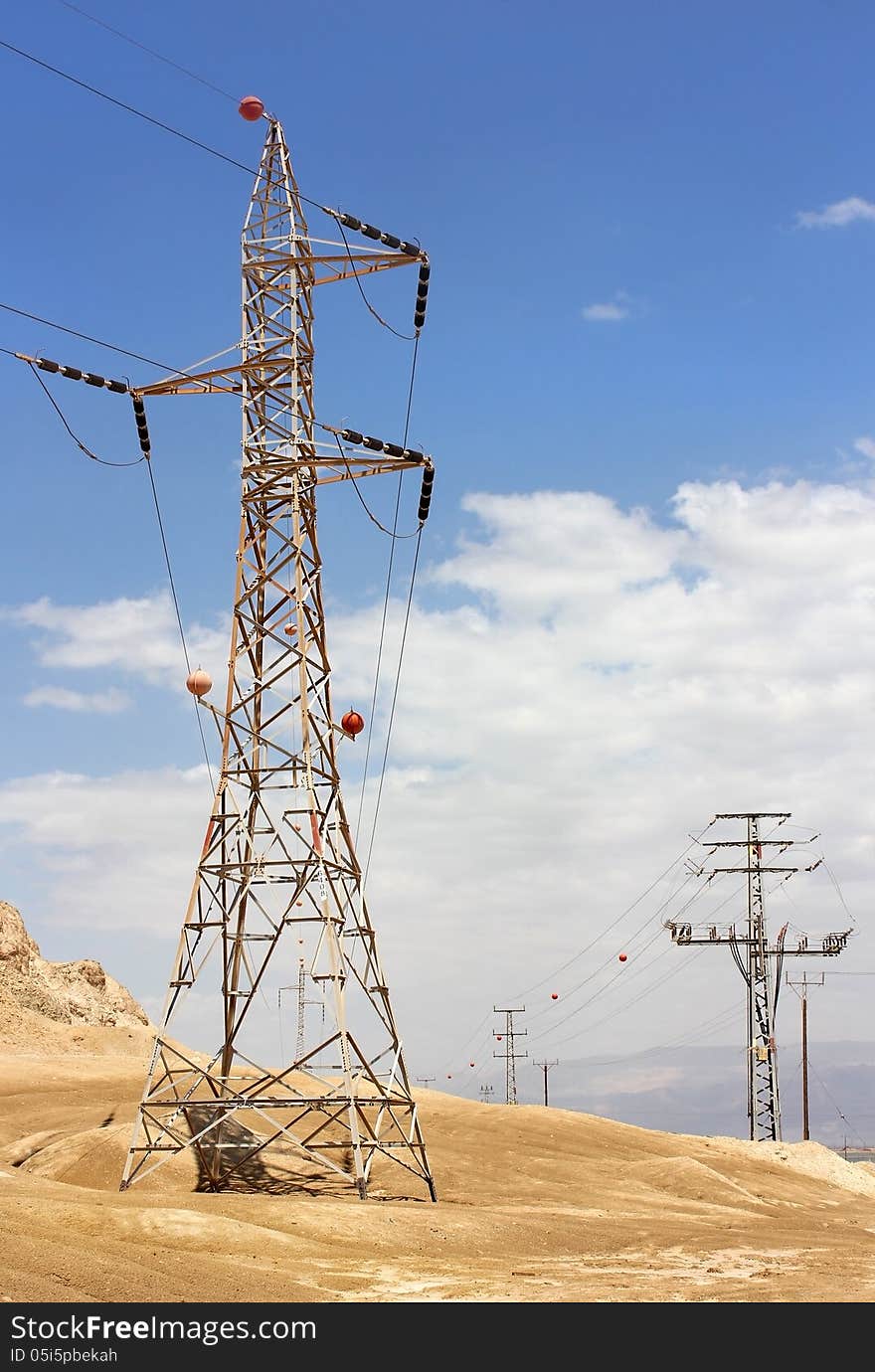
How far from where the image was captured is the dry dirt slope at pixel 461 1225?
17.9 m

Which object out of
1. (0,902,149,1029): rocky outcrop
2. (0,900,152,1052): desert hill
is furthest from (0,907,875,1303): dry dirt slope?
(0,902,149,1029): rocky outcrop

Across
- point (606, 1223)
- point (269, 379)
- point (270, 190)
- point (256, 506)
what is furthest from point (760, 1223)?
point (270, 190)

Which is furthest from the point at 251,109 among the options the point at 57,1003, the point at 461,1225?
the point at 57,1003

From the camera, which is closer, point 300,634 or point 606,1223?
point 606,1223

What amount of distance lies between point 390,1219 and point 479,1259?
365cm

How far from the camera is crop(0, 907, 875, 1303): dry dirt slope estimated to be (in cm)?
1789

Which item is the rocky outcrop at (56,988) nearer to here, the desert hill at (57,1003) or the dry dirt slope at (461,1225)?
the desert hill at (57,1003)

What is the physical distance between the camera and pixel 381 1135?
3906cm

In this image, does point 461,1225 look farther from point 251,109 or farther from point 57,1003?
point 57,1003

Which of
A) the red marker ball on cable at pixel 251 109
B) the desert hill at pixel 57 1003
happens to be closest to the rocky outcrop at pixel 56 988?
the desert hill at pixel 57 1003

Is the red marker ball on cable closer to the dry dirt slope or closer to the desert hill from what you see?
the dry dirt slope

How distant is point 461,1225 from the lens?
25250 millimetres

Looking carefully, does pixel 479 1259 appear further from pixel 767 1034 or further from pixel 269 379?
pixel 767 1034
